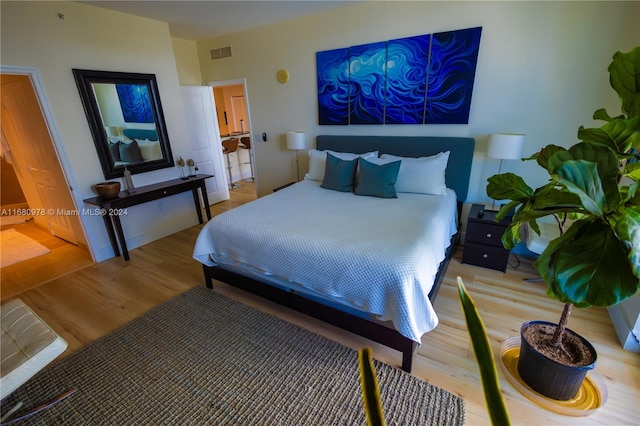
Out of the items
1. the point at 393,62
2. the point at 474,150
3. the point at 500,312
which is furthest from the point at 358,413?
the point at 393,62

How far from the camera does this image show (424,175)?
289 centimetres

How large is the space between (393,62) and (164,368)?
11.5ft

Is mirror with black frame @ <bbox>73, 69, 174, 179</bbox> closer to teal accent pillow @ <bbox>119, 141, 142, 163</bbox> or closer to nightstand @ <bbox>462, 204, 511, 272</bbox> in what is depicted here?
teal accent pillow @ <bbox>119, 141, 142, 163</bbox>

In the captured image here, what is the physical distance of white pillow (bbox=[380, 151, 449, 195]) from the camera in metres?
2.88

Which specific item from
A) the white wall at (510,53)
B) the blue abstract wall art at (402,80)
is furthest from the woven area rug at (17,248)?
the blue abstract wall art at (402,80)

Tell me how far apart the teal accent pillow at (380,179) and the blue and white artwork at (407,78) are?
2.53 ft

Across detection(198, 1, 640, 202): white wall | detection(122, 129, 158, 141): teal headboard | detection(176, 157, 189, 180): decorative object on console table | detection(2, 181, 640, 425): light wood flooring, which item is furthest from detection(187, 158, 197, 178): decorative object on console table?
detection(198, 1, 640, 202): white wall

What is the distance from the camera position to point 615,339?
1.94 metres

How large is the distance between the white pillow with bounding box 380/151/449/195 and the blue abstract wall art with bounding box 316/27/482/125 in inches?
20.7

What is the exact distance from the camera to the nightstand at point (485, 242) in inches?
104

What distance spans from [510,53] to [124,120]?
4.19 metres

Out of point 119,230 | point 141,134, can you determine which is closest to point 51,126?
point 141,134

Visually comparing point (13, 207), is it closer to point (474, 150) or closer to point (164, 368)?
point (164, 368)

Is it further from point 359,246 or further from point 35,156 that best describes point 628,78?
point 35,156
